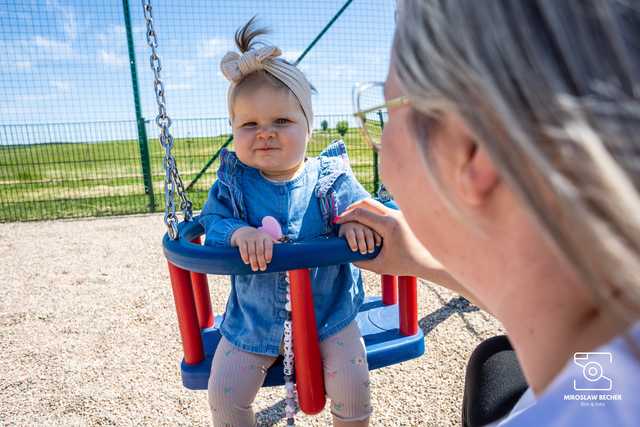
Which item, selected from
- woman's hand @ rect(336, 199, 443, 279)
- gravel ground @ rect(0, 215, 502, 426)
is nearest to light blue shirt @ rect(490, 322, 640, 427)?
woman's hand @ rect(336, 199, 443, 279)

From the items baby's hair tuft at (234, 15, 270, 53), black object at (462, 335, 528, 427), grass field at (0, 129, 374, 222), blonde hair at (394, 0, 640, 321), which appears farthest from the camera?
grass field at (0, 129, 374, 222)

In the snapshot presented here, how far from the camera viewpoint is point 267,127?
1469 mm

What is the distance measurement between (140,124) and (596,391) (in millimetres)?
5640

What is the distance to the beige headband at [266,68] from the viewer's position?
145 centimetres

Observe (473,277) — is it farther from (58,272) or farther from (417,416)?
(58,272)

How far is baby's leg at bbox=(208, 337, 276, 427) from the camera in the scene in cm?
137

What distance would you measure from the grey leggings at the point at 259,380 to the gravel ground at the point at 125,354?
1.90ft

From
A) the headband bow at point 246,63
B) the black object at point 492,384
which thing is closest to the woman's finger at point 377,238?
the black object at point 492,384

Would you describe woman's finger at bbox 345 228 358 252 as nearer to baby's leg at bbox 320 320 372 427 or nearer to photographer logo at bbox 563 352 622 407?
baby's leg at bbox 320 320 372 427

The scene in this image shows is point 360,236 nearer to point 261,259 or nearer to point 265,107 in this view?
point 261,259

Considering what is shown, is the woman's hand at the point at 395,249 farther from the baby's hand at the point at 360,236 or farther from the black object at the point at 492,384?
the black object at the point at 492,384

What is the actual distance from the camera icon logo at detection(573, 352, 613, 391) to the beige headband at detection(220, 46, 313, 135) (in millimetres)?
1178

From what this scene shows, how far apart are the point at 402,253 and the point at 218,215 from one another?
542 mm

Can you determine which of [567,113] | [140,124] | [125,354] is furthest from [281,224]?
[140,124]
